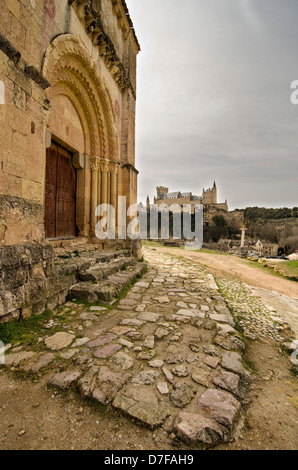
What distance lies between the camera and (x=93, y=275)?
373 centimetres

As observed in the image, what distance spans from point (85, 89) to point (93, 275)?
15.6 ft

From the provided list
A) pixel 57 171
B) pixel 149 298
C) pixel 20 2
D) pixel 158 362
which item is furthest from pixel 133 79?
pixel 158 362

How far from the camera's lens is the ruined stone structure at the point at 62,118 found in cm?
250

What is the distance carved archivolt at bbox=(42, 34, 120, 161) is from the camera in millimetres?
3975

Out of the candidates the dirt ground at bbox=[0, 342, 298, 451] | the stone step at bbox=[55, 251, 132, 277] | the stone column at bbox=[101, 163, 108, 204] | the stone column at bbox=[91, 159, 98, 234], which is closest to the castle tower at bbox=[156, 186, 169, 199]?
the stone column at bbox=[101, 163, 108, 204]

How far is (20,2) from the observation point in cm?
269

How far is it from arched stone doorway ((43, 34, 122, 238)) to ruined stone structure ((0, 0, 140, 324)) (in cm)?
2

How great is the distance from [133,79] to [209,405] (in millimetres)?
8988

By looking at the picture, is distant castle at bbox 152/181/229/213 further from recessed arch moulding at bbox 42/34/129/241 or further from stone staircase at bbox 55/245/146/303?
stone staircase at bbox 55/245/146/303

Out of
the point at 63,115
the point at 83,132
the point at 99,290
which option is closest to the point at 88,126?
the point at 83,132

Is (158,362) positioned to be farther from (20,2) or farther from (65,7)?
(65,7)

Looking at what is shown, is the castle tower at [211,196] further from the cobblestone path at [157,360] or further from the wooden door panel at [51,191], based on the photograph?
the cobblestone path at [157,360]

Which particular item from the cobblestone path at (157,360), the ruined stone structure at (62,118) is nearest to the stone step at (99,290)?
the cobblestone path at (157,360)

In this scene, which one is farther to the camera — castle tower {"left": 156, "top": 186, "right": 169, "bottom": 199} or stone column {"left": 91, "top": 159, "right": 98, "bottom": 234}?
castle tower {"left": 156, "top": 186, "right": 169, "bottom": 199}
